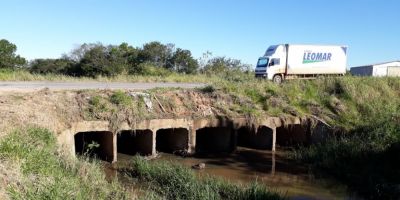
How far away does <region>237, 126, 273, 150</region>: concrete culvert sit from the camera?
21.8m

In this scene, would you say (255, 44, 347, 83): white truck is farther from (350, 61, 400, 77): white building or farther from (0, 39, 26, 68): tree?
(0, 39, 26, 68): tree

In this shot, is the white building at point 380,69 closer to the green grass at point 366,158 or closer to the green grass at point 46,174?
the green grass at point 366,158

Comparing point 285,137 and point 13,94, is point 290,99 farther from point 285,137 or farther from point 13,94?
point 13,94

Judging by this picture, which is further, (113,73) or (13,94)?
(113,73)

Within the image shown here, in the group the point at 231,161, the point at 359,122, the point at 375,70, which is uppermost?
the point at 375,70

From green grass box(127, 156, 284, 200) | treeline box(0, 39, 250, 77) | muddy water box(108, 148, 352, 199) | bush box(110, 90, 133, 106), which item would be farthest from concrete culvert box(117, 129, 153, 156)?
treeline box(0, 39, 250, 77)

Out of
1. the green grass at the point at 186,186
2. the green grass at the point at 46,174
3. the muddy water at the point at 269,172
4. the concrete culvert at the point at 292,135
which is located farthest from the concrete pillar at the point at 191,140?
the green grass at the point at 46,174

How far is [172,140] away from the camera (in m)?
20.8

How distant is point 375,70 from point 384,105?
2627cm

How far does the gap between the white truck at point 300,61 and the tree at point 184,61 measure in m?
21.2

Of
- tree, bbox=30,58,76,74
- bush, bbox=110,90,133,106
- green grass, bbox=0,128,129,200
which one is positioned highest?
tree, bbox=30,58,76,74

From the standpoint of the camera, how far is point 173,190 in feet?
42.2

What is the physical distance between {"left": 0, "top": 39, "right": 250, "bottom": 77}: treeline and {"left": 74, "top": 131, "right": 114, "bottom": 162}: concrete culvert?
20.7 m

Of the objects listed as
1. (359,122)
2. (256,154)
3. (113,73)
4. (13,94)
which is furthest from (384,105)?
(113,73)
